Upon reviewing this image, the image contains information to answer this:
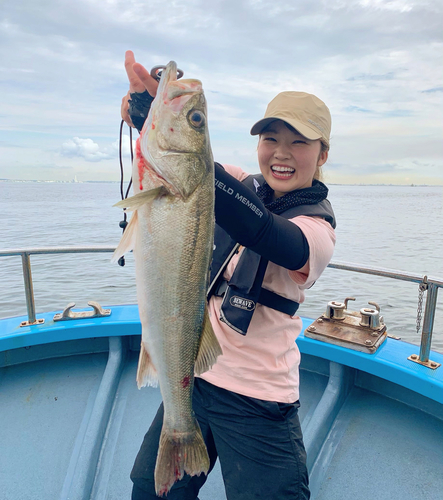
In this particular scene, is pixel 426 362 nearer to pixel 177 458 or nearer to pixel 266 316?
pixel 266 316

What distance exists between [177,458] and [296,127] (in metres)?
1.77

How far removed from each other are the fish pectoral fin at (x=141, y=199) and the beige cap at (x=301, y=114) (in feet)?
2.73

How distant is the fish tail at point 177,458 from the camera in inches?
76.7

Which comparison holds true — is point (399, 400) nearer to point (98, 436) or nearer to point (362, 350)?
point (362, 350)

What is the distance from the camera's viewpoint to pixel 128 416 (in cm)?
363

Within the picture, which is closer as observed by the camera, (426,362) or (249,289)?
(249,289)

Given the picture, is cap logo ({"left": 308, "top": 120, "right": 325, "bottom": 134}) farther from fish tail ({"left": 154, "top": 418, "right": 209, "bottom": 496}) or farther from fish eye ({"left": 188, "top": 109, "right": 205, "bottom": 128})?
fish tail ({"left": 154, "top": 418, "right": 209, "bottom": 496})

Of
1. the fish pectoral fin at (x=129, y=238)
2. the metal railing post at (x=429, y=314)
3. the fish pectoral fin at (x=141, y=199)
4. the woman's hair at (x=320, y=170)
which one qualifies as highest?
the woman's hair at (x=320, y=170)

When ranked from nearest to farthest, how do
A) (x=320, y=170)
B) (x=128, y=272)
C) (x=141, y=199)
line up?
(x=141, y=199) → (x=320, y=170) → (x=128, y=272)

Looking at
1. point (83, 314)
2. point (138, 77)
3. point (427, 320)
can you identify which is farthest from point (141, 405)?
point (138, 77)

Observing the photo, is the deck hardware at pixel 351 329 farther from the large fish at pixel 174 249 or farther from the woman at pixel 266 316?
the large fish at pixel 174 249

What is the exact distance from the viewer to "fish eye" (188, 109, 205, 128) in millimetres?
1597

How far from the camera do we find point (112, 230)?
22.5 m

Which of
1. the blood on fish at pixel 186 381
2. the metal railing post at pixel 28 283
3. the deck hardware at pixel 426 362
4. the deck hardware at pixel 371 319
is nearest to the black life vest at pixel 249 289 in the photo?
the blood on fish at pixel 186 381
